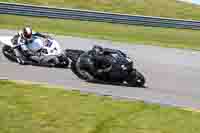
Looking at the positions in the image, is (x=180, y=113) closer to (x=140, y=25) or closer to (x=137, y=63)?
(x=137, y=63)

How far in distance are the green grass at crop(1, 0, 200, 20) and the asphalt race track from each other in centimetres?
1492

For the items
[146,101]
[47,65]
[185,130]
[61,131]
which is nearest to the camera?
[61,131]

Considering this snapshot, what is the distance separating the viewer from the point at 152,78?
13828 millimetres

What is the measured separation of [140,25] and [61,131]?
59.1 feet

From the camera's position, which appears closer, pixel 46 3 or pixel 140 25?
pixel 140 25

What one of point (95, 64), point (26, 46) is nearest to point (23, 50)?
point (26, 46)

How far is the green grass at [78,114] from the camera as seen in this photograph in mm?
8805

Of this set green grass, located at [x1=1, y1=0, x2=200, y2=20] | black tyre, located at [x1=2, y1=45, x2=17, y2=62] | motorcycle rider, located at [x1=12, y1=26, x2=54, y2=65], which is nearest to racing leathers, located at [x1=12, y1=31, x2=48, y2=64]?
motorcycle rider, located at [x1=12, y1=26, x2=54, y2=65]

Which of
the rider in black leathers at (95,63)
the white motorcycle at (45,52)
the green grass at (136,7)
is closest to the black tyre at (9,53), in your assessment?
the white motorcycle at (45,52)

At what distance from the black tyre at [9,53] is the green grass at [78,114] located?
8.62 ft

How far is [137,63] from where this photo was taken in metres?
15.8

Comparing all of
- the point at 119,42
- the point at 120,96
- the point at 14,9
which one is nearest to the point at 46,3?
the point at 14,9

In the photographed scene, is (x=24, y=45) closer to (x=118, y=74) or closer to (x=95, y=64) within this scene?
(x=95, y=64)

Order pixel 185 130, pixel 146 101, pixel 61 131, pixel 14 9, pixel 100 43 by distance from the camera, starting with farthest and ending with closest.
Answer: pixel 14 9
pixel 100 43
pixel 146 101
pixel 185 130
pixel 61 131
